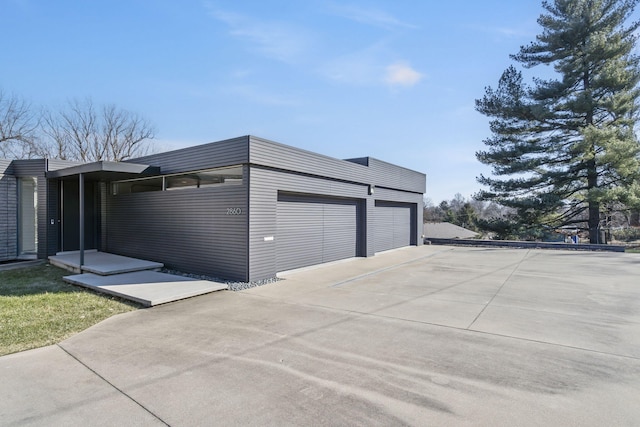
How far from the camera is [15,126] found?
22141 mm

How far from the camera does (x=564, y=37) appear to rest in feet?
55.9

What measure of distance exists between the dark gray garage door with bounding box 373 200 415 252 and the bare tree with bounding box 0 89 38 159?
25307 millimetres

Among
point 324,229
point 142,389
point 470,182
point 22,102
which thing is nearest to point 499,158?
point 470,182

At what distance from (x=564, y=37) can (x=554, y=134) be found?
5.04 metres

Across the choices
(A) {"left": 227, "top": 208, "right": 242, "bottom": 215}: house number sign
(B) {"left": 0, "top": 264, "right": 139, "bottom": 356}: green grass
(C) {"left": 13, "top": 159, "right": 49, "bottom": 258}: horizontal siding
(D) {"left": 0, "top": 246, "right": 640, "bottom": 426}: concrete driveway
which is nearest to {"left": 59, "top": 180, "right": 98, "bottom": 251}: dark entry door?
(C) {"left": 13, "top": 159, "right": 49, "bottom": 258}: horizontal siding

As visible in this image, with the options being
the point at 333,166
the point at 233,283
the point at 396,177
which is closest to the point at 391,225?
the point at 396,177

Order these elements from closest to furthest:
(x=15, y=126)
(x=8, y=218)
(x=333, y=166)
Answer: (x=8, y=218), (x=333, y=166), (x=15, y=126)

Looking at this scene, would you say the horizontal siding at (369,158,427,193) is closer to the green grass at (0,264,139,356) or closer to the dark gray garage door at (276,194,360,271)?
the dark gray garage door at (276,194,360,271)

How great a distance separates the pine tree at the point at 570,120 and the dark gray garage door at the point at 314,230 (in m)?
11.9

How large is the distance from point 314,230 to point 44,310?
6.65 meters

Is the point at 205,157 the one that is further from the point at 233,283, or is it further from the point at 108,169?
the point at 233,283

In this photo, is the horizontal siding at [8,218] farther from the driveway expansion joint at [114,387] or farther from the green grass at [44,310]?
the driveway expansion joint at [114,387]

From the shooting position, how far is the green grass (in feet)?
14.0

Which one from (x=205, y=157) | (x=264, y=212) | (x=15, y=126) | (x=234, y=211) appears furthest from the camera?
(x=15, y=126)
